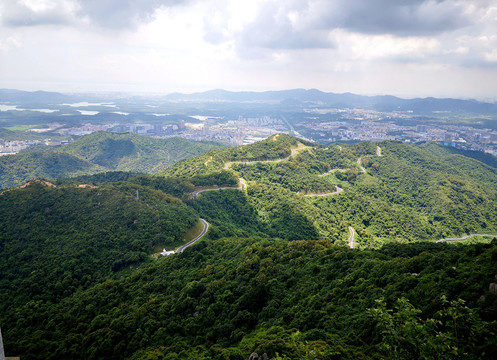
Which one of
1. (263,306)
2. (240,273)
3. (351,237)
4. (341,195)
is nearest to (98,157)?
(341,195)

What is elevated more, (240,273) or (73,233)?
(240,273)

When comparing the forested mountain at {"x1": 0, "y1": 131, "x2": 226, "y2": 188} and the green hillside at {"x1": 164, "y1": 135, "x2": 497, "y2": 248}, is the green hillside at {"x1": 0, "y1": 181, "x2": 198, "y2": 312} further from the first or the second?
the forested mountain at {"x1": 0, "y1": 131, "x2": 226, "y2": 188}

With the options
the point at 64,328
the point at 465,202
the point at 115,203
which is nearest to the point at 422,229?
the point at 465,202

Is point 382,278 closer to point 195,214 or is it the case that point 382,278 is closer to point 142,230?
point 142,230

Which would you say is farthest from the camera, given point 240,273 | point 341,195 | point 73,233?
point 341,195

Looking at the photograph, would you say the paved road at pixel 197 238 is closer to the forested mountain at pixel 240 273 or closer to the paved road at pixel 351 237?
the forested mountain at pixel 240 273

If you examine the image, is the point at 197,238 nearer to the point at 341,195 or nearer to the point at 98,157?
the point at 341,195
